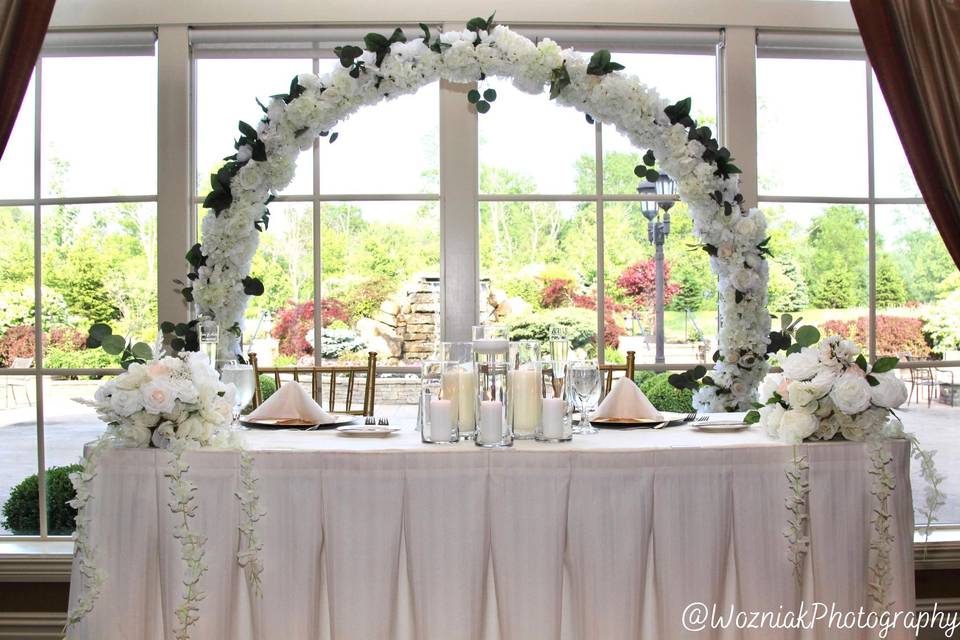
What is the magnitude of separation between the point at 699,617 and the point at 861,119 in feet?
7.51

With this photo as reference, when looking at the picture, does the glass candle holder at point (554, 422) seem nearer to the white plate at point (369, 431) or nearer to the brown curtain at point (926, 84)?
the white plate at point (369, 431)

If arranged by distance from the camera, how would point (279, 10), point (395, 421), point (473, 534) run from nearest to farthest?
point (473, 534), point (395, 421), point (279, 10)

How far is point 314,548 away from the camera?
1.80m

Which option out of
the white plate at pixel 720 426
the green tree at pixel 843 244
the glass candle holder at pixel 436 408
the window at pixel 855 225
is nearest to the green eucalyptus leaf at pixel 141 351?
the glass candle holder at pixel 436 408

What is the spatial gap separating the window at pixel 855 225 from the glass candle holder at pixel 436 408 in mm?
1833

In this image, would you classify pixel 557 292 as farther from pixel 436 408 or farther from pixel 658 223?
pixel 436 408

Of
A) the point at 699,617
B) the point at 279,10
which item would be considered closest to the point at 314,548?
the point at 699,617

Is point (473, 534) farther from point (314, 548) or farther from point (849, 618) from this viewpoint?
point (849, 618)

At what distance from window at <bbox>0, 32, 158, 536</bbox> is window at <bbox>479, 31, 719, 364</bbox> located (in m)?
1.33

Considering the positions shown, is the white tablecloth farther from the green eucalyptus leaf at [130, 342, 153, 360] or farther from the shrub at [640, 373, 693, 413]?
the shrub at [640, 373, 693, 413]

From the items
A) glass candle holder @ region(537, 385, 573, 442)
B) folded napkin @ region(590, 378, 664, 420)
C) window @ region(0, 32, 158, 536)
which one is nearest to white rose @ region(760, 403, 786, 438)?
folded napkin @ region(590, 378, 664, 420)

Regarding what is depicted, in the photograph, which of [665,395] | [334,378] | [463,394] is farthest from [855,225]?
[334,378]

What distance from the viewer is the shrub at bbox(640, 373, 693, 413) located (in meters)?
3.23

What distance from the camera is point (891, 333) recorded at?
320cm
